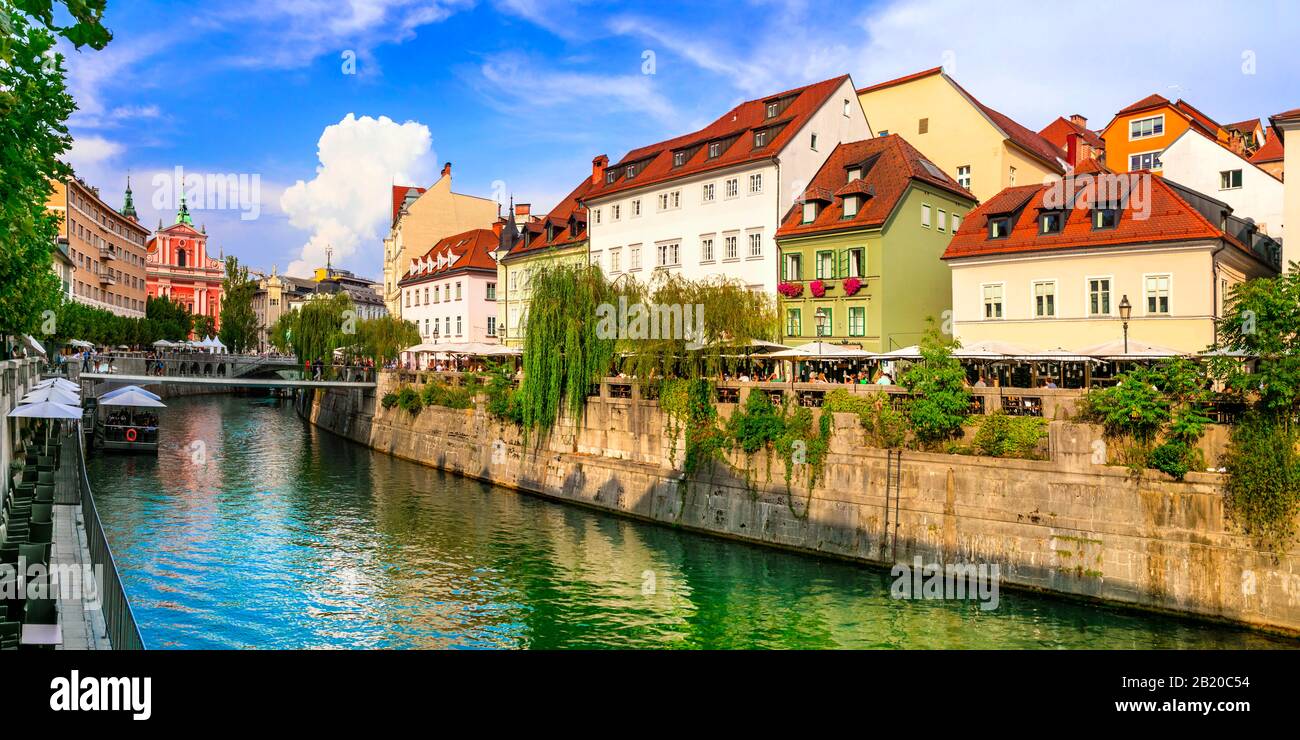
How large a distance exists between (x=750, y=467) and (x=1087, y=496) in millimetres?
10718

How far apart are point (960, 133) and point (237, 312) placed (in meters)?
90.2

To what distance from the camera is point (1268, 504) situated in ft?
64.3

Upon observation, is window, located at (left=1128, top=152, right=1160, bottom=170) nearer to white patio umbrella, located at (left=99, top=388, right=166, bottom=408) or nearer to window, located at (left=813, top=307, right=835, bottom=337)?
window, located at (left=813, top=307, right=835, bottom=337)

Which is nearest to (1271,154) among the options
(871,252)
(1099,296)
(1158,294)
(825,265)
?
(1158,294)

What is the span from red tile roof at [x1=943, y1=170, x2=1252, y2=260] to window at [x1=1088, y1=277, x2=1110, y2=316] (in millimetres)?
1395

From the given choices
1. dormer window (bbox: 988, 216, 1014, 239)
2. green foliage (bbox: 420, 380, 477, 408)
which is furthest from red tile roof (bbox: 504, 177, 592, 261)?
dormer window (bbox: 988, 216, 1014, 239)

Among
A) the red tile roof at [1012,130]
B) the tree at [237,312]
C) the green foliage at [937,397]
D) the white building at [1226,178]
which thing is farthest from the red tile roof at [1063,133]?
the tree at [237,312]

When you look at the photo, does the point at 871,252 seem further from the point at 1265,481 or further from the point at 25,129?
the point at 25,129

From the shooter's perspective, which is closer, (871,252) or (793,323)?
(871,252)

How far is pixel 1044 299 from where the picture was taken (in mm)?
34188
